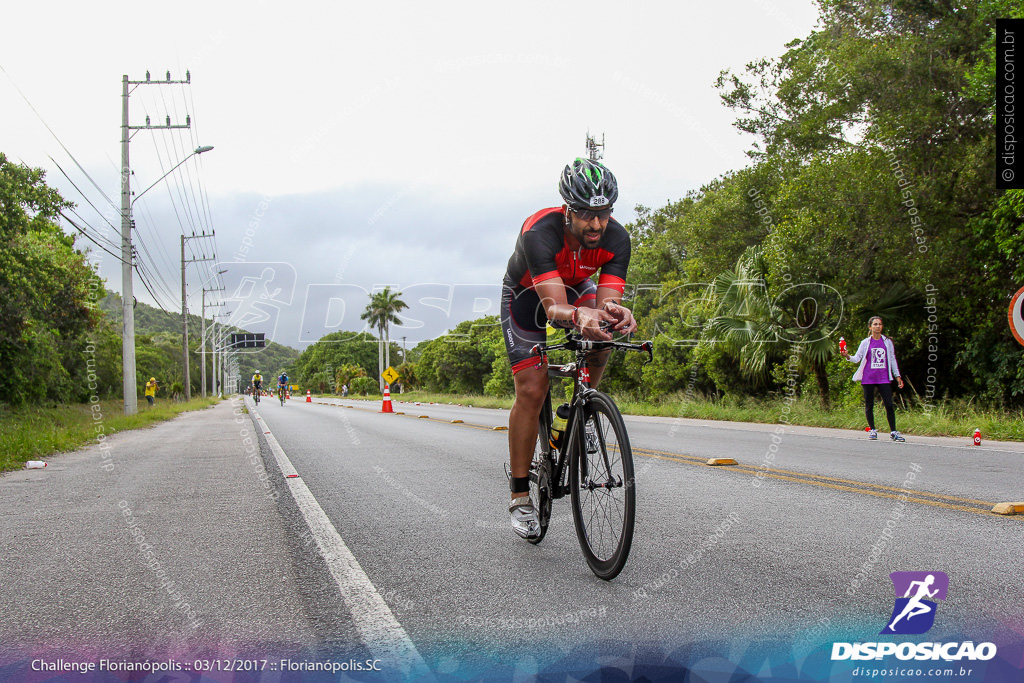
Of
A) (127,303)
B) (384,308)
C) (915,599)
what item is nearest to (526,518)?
(915,599)

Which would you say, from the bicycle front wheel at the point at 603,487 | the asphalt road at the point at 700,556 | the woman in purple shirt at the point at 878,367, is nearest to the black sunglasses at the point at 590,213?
the bicycle front wheel at the point at 603,487

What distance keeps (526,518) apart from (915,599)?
1.92m

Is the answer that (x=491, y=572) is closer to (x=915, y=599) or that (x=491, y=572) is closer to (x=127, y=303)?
(x=915, y=599)

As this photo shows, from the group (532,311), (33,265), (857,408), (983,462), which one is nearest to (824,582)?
(532,311)

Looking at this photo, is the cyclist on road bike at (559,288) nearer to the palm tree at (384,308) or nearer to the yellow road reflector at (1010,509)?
the yellow road reflector at (1010,509)

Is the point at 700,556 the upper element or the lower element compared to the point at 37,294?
lower

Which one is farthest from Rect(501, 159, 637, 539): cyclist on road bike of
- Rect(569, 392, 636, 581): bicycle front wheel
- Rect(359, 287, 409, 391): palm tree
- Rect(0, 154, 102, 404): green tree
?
Rect(359, 287, 409, 391): palm tree

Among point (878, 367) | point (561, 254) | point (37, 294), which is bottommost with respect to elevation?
point (878, 367)

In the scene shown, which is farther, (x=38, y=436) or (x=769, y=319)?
(x=769, y=319)

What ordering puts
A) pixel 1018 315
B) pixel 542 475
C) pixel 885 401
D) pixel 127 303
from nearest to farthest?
1. pixel 542 475
2. pixel 1018 315
3. pixel 885 401
4. pixel 127 303

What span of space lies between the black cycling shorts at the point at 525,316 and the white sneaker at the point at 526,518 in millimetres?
753

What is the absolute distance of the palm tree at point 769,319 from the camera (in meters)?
16.7

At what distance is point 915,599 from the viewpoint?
3082 mm

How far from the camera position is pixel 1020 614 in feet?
9.30
